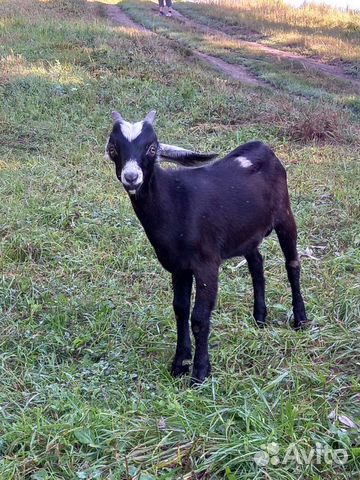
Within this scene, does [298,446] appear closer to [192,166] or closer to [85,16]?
[192,166]

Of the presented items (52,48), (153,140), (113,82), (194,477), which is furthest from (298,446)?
(52,48)

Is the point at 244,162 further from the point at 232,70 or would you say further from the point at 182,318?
the point at 232,70

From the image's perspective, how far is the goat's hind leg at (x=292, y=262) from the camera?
14.5ft

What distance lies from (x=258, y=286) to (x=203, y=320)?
883mm

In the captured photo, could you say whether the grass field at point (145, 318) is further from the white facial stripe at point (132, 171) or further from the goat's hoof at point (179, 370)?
the white facial stripe at point (132, 171)

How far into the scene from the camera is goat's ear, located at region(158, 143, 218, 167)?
3.70 metres

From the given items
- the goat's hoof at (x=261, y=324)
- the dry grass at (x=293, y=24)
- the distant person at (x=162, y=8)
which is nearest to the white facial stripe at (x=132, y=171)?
the goat's hoof at (x=261, y=324)

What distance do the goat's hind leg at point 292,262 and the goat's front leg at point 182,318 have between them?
34.8 inches

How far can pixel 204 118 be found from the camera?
32.1ft

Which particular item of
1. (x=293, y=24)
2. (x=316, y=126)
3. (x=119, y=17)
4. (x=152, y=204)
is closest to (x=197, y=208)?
(x=152, y=204)

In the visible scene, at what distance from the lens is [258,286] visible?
4.52 metres

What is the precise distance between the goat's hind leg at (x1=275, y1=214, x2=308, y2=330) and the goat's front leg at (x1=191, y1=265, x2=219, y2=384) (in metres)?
0.88

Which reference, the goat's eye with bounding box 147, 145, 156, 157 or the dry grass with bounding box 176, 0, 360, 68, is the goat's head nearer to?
the goat's eye with bounding box 147, 145, 156, 157
